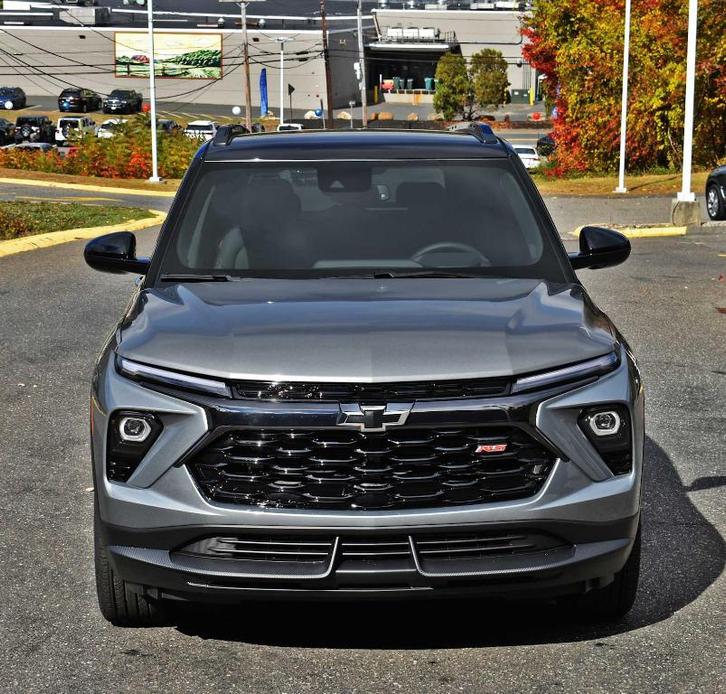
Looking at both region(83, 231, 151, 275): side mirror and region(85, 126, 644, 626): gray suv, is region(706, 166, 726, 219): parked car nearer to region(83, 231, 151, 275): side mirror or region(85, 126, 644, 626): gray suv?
region(83, 231, 151, 275): side mirror

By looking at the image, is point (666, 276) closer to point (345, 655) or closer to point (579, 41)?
point (345, 655)

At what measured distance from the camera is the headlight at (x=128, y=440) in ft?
14.5

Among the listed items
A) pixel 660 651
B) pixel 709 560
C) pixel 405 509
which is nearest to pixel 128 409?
pixel 405 509

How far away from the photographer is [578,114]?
47812 millimetres

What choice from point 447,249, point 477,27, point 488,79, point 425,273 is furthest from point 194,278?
point 477,27

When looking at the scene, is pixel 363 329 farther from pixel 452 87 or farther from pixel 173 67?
pixel 173 67

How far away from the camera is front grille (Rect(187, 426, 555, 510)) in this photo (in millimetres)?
4352

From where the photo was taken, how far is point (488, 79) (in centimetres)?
10944

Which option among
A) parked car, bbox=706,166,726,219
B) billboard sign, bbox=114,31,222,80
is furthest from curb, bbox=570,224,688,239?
billboard sign, bbox=114,31,222,80

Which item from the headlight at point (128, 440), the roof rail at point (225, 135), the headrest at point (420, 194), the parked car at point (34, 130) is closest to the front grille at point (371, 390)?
the headlight at point (128, 440)

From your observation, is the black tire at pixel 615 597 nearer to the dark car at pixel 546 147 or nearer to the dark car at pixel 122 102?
the dark car at pixel 546 147

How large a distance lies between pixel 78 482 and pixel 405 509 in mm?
3288

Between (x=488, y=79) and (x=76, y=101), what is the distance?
32293mm

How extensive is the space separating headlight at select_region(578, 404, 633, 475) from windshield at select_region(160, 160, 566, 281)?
124cm
